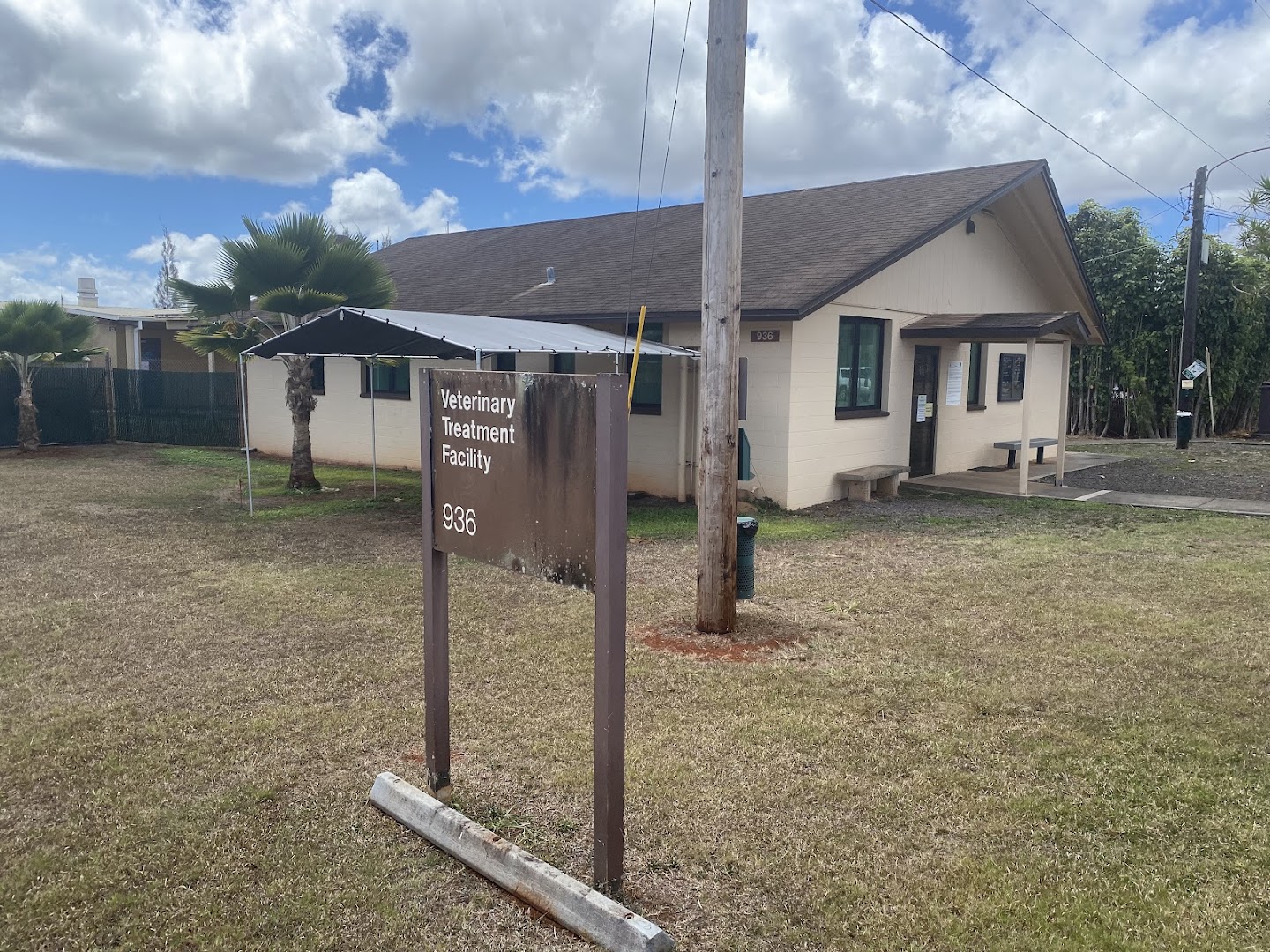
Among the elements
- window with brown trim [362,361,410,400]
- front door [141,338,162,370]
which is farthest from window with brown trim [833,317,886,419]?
front door [141,338,162,370]

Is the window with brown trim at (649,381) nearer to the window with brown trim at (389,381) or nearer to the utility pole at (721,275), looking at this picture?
the window with brown trim at (389,381)

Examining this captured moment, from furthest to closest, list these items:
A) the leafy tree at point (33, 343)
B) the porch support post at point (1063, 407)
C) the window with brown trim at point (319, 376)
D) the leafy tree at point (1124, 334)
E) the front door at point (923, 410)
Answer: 1. the leafy tree at point (1124, 334)
2. the leafy tree at point (33, 343)
3. the window with brown trim at point (319, 376)
4. the front door at point (923, 410)
5. the porch support post at point (1063, 407)

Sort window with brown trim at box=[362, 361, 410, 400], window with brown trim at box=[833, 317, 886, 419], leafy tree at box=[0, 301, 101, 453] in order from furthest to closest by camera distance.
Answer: leafy tree at box=[0, 301, 101, 453] → window with brown trim at box=[362, 361, 410, 400] → window with brown trim at box=[833, 317, 886, 419]

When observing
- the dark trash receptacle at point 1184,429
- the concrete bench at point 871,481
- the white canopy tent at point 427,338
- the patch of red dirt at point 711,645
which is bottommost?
the patch of red dirt at point 711,645

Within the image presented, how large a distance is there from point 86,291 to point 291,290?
69.6 feet

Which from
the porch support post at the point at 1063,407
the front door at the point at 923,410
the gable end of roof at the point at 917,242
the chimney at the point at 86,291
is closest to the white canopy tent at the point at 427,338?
the gable end of roof at the point at 917,242

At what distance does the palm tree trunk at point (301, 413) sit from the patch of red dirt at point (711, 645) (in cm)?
833

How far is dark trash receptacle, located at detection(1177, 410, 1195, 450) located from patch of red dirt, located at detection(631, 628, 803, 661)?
1553cm

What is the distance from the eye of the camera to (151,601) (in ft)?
23.8

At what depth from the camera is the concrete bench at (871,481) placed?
12438 millimetres

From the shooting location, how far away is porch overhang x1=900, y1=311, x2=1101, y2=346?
1219 cm

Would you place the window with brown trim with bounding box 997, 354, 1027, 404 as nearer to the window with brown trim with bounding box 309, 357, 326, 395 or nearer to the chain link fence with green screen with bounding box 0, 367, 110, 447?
the window with brown trim with bounding box 309, 357, 326, 395

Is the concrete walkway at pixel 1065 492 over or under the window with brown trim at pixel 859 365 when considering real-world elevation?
under

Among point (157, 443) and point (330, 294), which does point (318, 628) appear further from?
point (157, 443)
